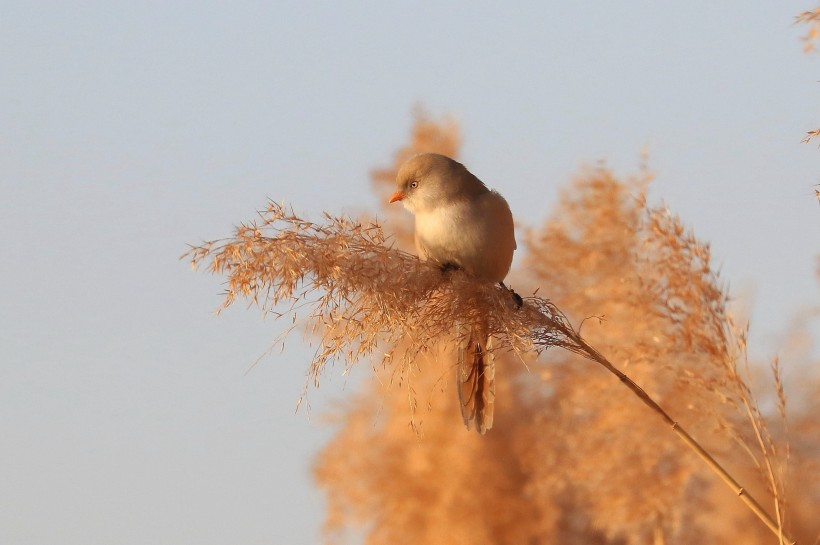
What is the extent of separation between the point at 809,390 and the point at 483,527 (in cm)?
194

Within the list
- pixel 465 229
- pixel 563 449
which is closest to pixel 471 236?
pixel 465 229

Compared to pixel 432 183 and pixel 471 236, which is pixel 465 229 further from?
pixel 432 183

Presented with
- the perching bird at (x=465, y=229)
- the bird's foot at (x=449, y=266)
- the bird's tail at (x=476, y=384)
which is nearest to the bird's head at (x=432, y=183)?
the perching bird at (x=465, y=229)

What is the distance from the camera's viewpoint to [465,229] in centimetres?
256

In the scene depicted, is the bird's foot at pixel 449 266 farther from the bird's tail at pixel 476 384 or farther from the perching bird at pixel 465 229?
the bird's tail at pixel 476 384

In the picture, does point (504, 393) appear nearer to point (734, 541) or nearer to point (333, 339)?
point (734, 541)

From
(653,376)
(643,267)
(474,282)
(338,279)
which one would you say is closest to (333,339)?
(338,279)

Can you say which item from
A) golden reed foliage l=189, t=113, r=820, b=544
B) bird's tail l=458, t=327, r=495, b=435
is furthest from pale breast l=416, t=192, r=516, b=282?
golden reed foliage l=189, t=113, r=820, b=544

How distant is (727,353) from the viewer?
8.16ft

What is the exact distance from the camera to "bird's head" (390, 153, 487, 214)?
264 centimetres

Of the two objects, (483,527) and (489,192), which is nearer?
(489,192)

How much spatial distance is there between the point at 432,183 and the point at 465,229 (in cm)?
18

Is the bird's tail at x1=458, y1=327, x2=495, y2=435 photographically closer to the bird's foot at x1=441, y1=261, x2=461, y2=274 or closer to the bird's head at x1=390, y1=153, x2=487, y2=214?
the bird's foot at x1=441, y1=261, x2=461, y2=274

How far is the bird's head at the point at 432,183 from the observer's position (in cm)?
264
